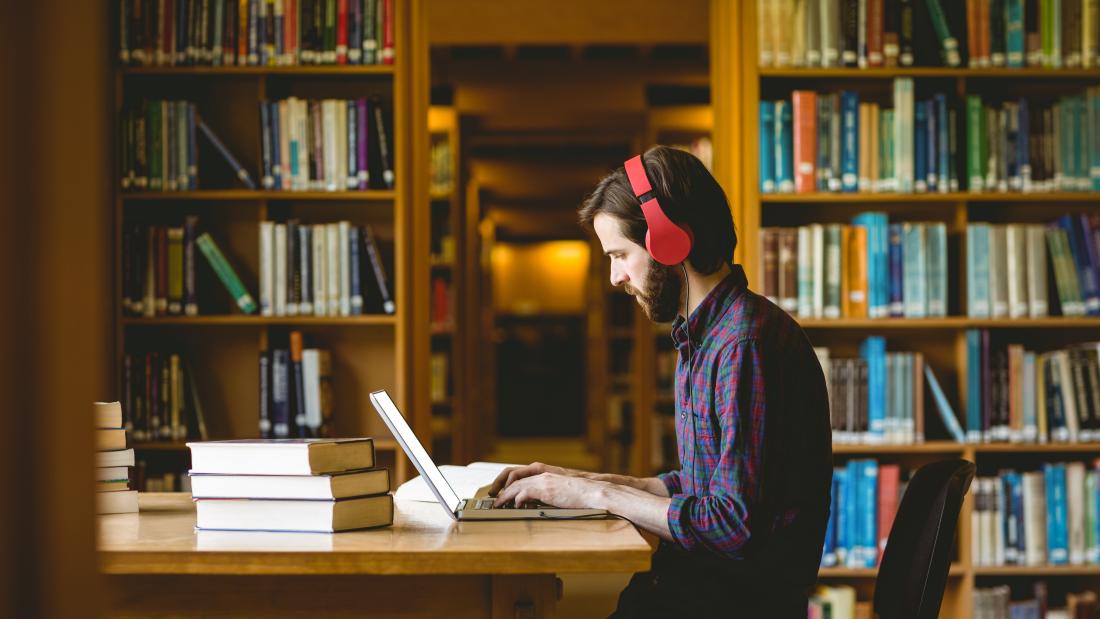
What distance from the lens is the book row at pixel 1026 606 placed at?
3.10 m

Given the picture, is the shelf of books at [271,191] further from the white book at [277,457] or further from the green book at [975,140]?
the green book at [975,140]

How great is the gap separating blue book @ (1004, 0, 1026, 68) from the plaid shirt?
2.08 m

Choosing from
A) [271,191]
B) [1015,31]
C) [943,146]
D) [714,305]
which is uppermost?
[1015,31]

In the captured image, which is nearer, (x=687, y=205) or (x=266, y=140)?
(x=687, y=205)

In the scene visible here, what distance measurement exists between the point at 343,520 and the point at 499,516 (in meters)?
0.24

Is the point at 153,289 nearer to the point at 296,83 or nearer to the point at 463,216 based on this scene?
the point at 296,83

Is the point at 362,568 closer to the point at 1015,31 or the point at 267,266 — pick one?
the point at 267,266

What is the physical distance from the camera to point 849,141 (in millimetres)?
3094

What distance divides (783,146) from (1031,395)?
1143 millimetres

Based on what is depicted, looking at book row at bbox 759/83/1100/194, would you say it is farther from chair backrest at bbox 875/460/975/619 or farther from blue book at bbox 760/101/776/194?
chair backrest at bbox 875/460/975/619

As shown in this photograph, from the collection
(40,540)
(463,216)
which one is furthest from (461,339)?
(40,540)

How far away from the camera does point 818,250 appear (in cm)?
306

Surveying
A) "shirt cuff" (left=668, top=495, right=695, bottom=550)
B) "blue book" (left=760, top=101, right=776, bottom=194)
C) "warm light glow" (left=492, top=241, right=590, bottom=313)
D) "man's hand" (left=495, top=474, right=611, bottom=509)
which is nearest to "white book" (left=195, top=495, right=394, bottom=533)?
"man's hand" (left=495, top=474, right=611, bottom=509)

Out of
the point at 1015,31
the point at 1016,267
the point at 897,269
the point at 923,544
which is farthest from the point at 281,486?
the point at 1015,31
